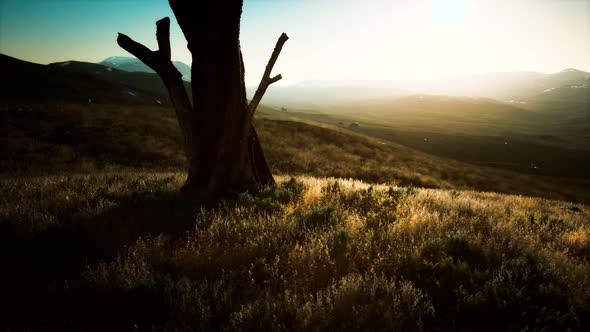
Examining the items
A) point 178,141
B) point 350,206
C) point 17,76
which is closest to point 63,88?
point 17,76

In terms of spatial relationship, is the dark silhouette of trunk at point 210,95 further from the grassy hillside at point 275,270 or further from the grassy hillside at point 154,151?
the grassy hillside at point 154,151

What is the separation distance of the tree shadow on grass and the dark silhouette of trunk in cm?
97

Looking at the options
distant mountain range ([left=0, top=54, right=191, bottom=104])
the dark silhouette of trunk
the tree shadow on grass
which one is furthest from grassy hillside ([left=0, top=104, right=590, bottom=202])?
distant mountain range ([left=0, top=54, right=191, bottom=104])

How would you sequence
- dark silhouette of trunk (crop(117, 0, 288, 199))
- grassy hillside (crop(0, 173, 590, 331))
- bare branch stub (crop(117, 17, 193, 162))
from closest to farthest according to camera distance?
grassy hillside (crop(0, 173, 590, 331))
dark silhouette of trunk (crop(117, 0, 288, 199))
bare branch stub (crop(117, 17, 193, 162))

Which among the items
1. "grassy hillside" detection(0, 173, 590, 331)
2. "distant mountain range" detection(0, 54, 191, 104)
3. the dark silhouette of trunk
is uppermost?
"distant mountain range" detection(0, 54, 191, 104)

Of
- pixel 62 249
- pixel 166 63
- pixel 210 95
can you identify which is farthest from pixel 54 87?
pixel 62 249

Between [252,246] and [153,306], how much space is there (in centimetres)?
137

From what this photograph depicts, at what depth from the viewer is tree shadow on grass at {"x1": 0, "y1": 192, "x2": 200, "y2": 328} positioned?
2.66m

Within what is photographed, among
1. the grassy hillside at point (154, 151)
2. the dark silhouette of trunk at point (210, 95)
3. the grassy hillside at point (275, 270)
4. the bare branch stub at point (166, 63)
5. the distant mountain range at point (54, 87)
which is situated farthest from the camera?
the distant mountain range at point (54, 87)

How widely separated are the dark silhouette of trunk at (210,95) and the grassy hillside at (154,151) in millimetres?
12255

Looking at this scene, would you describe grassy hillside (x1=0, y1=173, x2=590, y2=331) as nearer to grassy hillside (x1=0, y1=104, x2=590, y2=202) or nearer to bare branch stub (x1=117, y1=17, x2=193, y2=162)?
bare branch stub (x1=117, y1=17, x2=193, y2=162)

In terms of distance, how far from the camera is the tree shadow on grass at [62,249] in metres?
2.66

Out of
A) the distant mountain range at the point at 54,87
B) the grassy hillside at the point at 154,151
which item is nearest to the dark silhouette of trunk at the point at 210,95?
the grassy hillside at the point at 154,151

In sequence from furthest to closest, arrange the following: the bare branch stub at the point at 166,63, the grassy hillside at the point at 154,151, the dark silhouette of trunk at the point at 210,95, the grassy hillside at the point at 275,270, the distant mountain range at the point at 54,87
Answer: the distant mountain range at the point at 54,87, the grassy hillside at the point at 154,151, the bare branch stub at the point at 166,63, the dark silhouette of trunk at the point at 210,95, the grassy hillside at the point at 275,270
